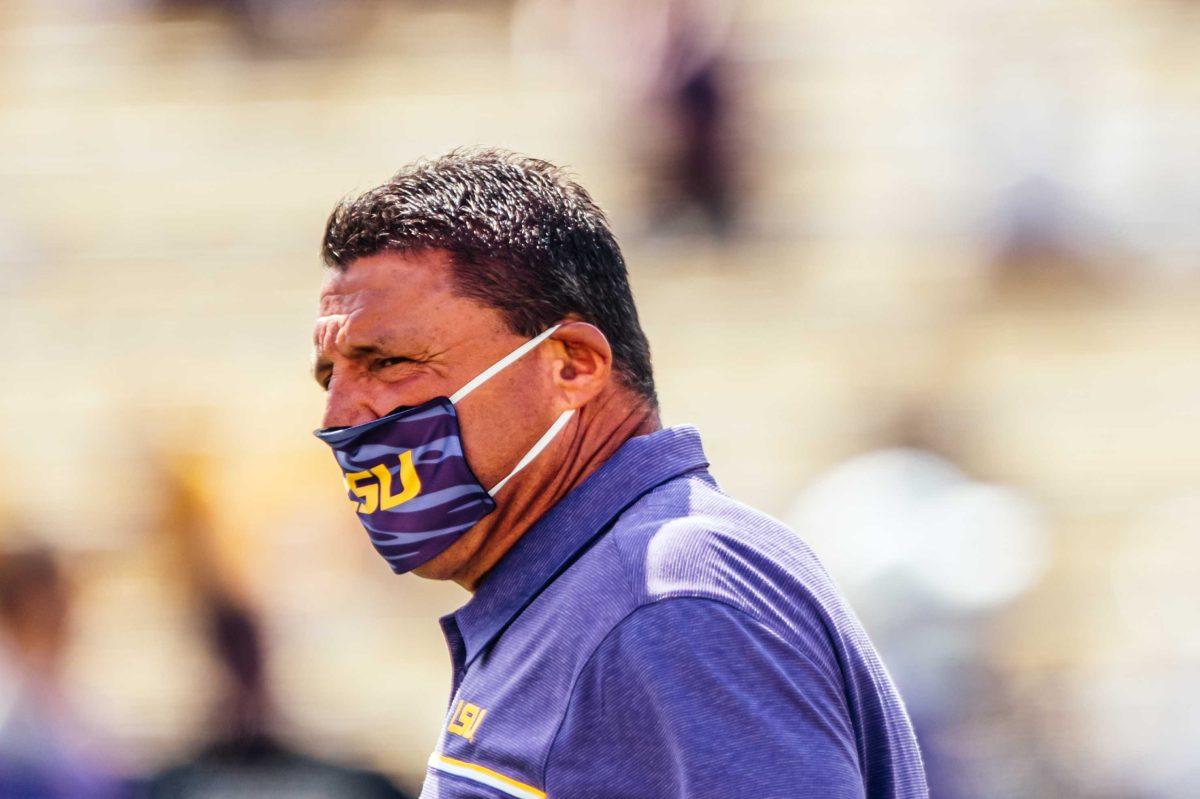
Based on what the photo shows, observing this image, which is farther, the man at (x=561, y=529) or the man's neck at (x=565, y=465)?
the man's neck at (x=565, y=465)

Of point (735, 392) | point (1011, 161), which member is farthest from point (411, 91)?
point (1011, 161)

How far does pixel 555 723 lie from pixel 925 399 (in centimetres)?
439

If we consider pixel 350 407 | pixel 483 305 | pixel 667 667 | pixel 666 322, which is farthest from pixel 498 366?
pixel 666 322

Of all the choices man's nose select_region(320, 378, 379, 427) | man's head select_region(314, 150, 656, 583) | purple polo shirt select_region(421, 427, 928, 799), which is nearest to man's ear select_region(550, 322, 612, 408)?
man's head select_region(314, 150, 656, 583)

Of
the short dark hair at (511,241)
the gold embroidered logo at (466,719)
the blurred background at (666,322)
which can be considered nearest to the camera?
the gold embroidered logo at (466,719)

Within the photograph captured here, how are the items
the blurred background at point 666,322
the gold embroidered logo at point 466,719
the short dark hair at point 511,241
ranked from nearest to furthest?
the gold embroidered logo at point 466,719 < the short dark hair at point 511,241 < the blurred background at point 666,322

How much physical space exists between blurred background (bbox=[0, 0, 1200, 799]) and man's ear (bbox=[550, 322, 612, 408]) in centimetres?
297

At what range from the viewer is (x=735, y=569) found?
145cm

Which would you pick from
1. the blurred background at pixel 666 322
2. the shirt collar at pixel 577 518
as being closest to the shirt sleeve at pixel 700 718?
the shirt collar at pixel 577 518

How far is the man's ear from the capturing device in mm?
1812

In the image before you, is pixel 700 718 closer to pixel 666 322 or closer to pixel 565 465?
pixel 565 465

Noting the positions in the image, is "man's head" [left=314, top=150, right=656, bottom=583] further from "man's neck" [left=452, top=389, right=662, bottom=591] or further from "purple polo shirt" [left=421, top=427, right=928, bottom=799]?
"purple polo shirt" [left=421, top=427, right=928, bottom=799]

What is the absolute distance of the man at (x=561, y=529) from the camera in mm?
1367

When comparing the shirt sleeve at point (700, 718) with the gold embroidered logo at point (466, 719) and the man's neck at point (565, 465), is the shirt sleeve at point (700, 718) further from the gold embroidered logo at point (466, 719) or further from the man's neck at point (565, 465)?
the man's neck at point (565, 465)
